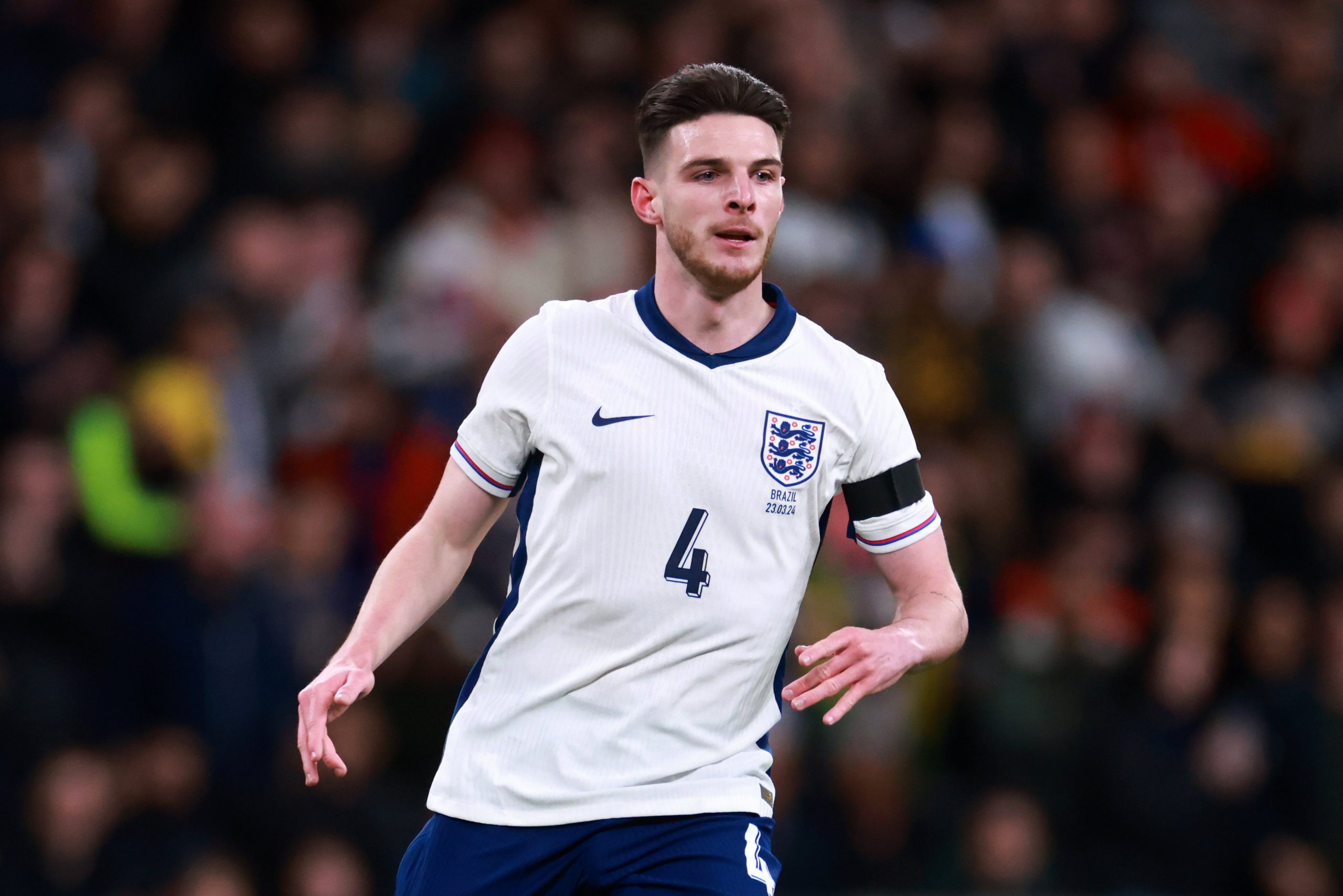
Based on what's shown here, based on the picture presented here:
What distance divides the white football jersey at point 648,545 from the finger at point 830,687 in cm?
37

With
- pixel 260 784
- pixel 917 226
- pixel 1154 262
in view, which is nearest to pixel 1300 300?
pixel 1154 262

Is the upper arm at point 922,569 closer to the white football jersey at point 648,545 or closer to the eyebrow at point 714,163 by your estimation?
the white football jersey at point 648,545

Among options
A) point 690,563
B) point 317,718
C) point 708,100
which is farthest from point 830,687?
point 708,100

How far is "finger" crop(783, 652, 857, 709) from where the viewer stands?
155 inches

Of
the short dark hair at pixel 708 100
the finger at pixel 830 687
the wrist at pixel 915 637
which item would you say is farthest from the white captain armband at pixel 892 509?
the short dark hair at pixel 708 100

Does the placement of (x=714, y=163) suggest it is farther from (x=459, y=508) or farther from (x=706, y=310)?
(x=459, y=508)

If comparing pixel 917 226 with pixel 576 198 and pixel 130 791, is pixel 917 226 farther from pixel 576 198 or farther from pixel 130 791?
pixel 130 791

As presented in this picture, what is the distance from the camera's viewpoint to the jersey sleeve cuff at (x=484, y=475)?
449 cm

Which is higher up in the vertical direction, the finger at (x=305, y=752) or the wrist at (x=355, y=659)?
the wrist at (x=355, y=659)

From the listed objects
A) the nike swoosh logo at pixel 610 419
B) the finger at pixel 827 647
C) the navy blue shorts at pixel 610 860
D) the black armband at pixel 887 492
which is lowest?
the navy blue shorts at pixel 610 860

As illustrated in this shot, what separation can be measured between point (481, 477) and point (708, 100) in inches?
43.7

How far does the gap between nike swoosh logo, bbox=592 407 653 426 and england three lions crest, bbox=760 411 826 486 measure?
11.7 inches

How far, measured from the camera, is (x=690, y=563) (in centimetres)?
Result: 425

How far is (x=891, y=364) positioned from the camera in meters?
10.1
